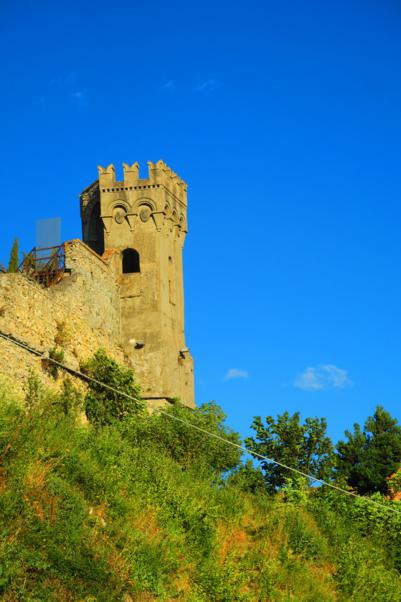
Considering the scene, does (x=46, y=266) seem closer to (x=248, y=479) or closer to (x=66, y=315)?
(x=66, y=315)

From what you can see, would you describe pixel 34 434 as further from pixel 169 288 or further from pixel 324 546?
pixel 169 288

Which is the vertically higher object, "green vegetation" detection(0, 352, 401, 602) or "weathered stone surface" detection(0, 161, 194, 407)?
"weathered stone surface" detection(0, 161, 194, 407)

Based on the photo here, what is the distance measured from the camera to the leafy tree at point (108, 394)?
27.6 metres

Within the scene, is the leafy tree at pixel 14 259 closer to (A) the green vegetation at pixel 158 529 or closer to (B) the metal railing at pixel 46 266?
(B) the metal railing at pixel 46 266

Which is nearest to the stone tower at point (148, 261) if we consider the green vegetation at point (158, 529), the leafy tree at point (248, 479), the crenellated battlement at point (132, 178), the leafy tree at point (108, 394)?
the crenellated battlement at point (132, 178)

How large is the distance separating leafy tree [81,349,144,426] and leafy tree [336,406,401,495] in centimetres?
811

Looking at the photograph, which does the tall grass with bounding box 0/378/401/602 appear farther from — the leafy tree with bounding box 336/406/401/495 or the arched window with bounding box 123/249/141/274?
the arched window with bounding box 123/249/141/274

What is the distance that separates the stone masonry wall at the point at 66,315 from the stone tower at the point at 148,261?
97cm

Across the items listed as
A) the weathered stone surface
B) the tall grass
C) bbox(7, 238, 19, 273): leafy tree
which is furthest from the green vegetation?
bbox(7, 238, 19, 273): leafy tree

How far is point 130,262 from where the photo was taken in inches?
1513

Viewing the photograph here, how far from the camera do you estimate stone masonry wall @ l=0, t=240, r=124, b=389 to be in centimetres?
2620

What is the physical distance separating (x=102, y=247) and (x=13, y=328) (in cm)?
1296

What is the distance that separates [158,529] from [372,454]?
64.4 ft

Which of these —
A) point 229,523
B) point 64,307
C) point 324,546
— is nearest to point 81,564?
point 229,523
